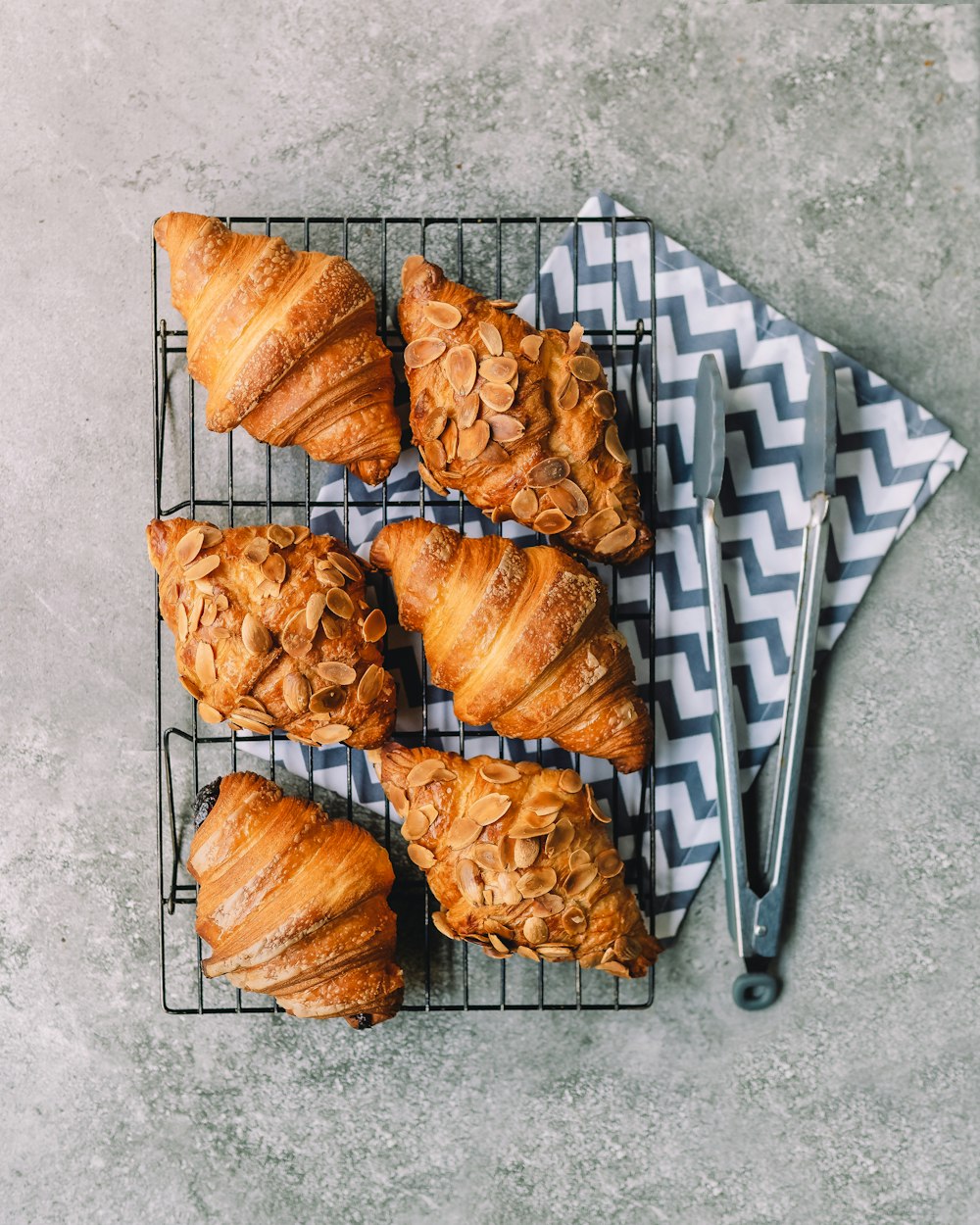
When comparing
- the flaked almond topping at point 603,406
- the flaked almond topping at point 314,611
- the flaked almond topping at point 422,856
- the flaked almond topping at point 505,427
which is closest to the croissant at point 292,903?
the flaked almond topping at point 422,856

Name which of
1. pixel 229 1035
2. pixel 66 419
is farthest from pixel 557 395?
pixel 229 1035

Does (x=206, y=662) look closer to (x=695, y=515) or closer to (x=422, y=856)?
(x=422, y=856)

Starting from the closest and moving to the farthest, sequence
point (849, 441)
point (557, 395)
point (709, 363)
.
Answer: point (557, 395) → point (709, 363) → point (849, 441)

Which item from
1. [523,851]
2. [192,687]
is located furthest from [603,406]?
[192,687]

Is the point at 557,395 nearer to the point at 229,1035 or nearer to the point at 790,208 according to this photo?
the point at 790,208

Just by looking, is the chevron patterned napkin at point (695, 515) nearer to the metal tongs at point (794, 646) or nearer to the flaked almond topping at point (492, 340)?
the metal tongs at point (794, 646)

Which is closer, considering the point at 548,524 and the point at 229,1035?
the point at 548,524

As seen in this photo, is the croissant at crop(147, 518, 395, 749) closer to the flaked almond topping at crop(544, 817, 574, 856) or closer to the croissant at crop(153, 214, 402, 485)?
the croissant at crop(153, 214, 402, 485)
